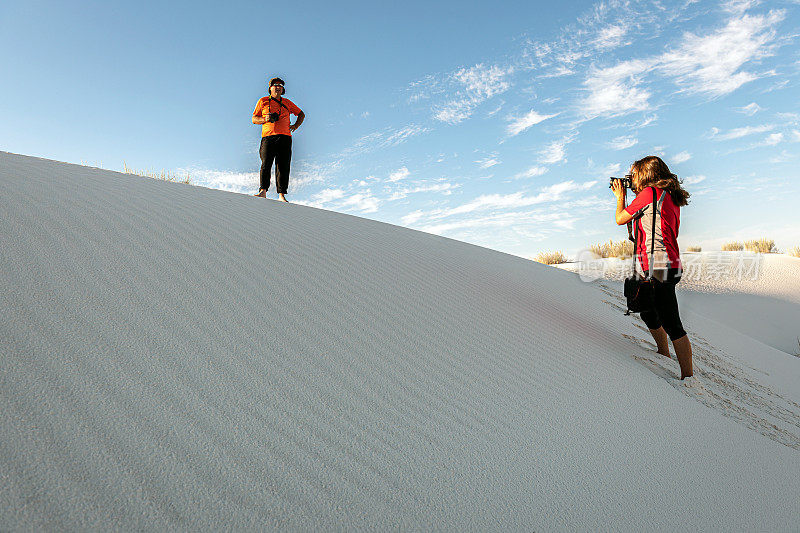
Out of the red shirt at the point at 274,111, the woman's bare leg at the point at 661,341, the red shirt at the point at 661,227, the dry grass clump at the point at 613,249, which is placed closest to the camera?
the red shirt at the point at 661,227

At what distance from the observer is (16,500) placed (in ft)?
4.30

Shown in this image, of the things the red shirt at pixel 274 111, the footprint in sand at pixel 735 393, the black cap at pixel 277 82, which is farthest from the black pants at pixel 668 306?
the black cap at pixel 277 82

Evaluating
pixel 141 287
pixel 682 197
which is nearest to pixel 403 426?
pixel 141 287

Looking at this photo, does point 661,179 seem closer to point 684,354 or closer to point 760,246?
point 684,354

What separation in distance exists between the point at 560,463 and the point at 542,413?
1.39 feet

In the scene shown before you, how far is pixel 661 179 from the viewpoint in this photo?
3.66 metres

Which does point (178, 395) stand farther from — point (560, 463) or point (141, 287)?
point (560, 463)

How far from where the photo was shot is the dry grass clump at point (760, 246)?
17484 mm

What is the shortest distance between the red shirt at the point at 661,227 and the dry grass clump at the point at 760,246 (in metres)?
17.4

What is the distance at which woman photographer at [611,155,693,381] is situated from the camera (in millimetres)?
3633

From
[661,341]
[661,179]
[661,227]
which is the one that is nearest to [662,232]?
[661,227]

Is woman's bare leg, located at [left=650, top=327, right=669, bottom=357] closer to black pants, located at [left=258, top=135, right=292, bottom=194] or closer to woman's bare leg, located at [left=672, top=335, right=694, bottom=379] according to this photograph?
woman's bare leg, located at [left=672, top=335, right=694, bottom=379]

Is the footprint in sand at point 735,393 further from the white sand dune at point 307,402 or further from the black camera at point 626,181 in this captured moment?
the black camera at point 626,181

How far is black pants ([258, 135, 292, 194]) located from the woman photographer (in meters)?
4.73
